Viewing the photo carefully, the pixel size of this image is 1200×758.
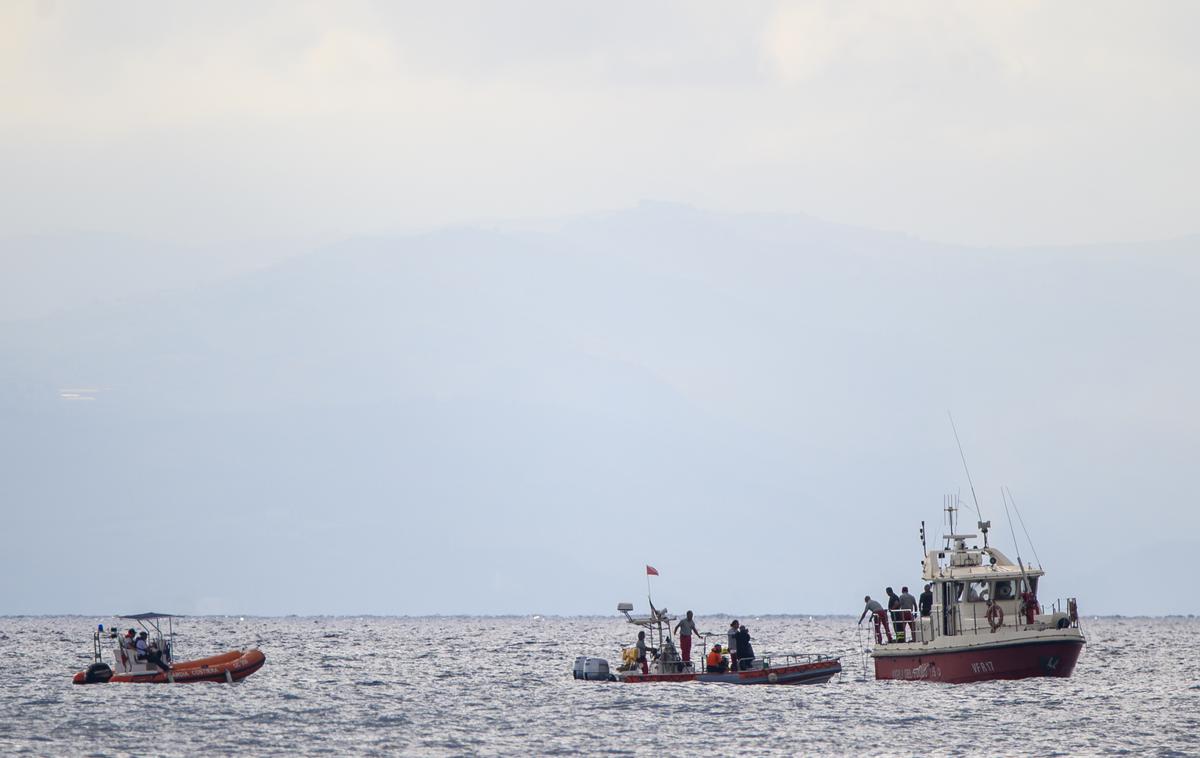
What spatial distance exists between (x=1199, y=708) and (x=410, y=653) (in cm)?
6253

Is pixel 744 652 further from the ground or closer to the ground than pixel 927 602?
closer to the ground

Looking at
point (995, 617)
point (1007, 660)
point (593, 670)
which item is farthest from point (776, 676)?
point (593, 670)

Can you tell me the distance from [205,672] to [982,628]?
1132 inches

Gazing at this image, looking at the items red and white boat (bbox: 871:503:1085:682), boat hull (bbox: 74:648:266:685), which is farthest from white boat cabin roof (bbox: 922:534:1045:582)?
boat hull (bbox: 74:648:266:685)

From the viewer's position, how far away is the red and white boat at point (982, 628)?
5216 centimetres

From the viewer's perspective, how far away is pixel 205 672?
62688 millimetres

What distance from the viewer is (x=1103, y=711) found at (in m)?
51.4

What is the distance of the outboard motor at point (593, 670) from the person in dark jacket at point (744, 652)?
5884mm

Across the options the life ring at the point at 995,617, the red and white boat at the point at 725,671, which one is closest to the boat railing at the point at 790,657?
the red and white boat at the point at 725,671

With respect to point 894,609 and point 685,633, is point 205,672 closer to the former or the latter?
point 685,633

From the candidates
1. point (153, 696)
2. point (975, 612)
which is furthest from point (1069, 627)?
point (153, 696)

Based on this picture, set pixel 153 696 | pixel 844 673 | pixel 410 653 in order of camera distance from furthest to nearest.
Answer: pixel 410 653, pixel 844 673, pixel 153 696

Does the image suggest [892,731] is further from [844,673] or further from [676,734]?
[844,673]

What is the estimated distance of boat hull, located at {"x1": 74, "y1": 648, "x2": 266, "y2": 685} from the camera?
203 feet
